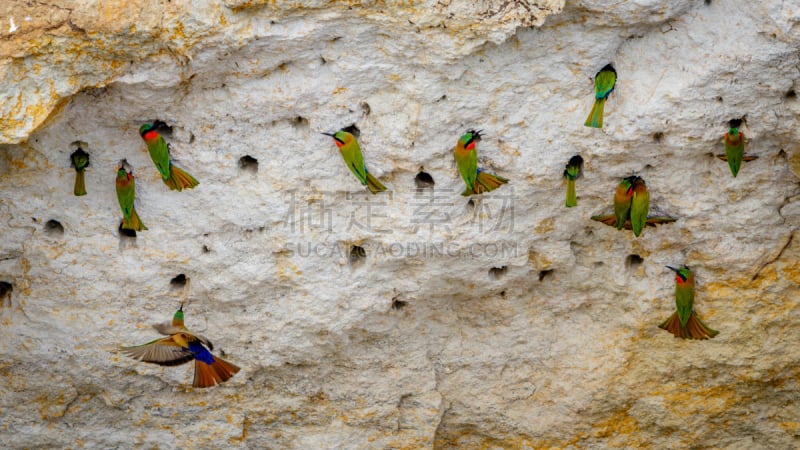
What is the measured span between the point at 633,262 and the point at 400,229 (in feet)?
2.69

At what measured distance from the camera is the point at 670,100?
2820mm

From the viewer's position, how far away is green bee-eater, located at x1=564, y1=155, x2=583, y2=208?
2947 millimetres

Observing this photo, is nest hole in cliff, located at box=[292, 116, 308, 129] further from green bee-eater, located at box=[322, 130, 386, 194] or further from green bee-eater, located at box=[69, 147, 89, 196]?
green bee-eater, located at box=[69, 147, 89, 196]

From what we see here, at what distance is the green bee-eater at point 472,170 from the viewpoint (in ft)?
9.45

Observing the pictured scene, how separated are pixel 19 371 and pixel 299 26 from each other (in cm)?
155

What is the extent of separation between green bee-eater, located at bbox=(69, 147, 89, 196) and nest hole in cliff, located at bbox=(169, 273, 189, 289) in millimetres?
412

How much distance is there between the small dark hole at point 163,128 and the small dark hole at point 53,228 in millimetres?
463

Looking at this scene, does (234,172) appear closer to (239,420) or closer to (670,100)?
(239,420)

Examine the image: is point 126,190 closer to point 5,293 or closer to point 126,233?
point 126,233

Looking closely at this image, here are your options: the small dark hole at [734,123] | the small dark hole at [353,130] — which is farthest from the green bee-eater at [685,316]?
the small dark hole at [353,130]

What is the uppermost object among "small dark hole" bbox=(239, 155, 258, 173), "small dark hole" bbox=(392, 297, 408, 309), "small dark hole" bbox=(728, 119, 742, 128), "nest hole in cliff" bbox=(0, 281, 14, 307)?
"small dark hole" bbox=(728, 119, 742, 128)

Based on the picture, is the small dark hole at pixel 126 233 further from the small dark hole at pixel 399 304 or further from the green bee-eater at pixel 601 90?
the green bee-eater at pixel 601 90

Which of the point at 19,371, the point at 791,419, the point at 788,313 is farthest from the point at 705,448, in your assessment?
the point at 19,371

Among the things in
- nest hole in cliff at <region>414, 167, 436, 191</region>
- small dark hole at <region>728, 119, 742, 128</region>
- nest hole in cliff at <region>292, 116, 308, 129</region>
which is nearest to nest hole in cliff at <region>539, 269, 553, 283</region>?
nest hole in cliff at <region>414, 167, 436, 191</region>
